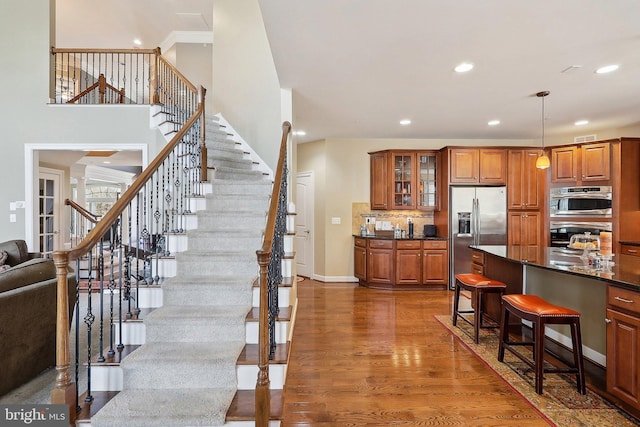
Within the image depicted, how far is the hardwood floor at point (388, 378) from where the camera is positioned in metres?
2.13

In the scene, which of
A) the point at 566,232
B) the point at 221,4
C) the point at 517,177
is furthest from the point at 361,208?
the point at 221,4

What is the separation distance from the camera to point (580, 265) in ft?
8.73

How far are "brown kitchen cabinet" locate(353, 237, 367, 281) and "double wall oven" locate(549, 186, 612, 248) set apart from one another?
3.20m

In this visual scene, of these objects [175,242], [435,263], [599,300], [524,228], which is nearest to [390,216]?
[435,263]

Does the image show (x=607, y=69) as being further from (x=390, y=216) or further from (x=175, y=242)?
(x=175, y=242)

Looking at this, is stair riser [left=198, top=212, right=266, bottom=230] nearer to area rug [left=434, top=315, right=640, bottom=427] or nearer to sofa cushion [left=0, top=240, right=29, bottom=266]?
area rug [left=434, top=315, right=640, bottom=427]

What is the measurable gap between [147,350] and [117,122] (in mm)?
3993

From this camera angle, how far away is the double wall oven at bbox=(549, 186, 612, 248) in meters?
4.84

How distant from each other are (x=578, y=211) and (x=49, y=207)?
1010cm

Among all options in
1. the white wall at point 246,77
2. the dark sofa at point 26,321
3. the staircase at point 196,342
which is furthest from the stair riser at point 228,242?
the white wall at point 246,77

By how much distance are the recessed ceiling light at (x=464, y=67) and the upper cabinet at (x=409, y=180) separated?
266cm

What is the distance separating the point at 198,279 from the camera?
2.73 metres

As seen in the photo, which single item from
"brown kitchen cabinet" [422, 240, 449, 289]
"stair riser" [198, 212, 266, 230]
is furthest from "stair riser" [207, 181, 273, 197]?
"brown kitchen cabinet" [422, 240, 449, 289]

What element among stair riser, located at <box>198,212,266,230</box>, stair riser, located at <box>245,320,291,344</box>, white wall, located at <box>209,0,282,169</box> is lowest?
stair riser, located at <box>245,320,291,344</box>
